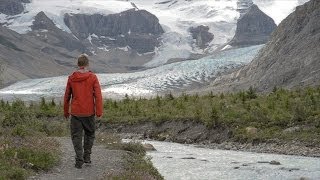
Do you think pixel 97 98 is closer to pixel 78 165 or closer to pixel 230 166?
pixel 78 165

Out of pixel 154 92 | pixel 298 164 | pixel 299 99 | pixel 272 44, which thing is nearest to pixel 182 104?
pixel 299 99

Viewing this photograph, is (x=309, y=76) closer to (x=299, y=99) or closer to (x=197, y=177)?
(x=299, y=99)

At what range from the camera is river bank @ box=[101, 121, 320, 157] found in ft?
99.5

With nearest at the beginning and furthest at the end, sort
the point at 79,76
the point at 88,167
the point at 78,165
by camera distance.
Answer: the point at 79,76 < the point at 78,165 < the point at 88,167

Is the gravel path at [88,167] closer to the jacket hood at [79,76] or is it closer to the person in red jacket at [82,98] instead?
the person in red jacket at [82,98]

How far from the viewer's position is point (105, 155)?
758 inches

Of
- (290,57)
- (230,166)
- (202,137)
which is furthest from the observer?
(290,57)

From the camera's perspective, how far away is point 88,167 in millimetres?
15547

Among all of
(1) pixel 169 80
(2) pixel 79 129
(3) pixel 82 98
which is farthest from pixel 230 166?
(1) pixel 169 80

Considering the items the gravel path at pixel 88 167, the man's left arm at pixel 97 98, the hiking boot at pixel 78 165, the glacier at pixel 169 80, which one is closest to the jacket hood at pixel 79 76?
the man's left arm at pixel 97 98

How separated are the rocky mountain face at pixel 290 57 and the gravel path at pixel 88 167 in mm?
68501

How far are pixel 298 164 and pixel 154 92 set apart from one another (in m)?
133

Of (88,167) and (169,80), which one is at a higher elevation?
(88,167)

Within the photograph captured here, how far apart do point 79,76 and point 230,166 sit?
10.4 metres
